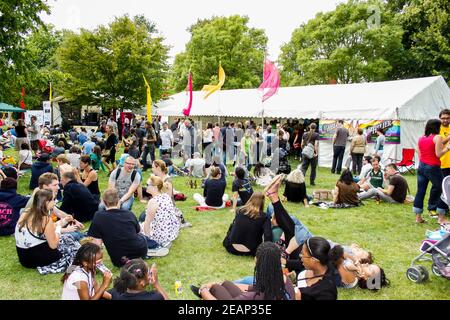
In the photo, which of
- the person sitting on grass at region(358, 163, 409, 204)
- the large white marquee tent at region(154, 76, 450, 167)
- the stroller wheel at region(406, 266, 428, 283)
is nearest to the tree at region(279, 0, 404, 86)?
the large white marquee tent at region(154, 76, 450, 167)

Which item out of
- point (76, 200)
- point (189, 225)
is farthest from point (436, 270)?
point (76, 200)

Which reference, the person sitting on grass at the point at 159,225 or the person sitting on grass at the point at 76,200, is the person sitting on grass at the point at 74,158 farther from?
the person sitting on grass at the point at 159,225

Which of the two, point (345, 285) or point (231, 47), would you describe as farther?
point (231, 47)

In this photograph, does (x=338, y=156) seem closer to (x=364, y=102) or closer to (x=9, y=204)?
(x=364, y=102)

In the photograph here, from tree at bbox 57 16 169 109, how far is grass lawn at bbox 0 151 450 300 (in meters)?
19.8

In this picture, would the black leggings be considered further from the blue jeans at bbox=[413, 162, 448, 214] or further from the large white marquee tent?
the large white marquee tent

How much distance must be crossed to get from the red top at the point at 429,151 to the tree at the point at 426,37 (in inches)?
933

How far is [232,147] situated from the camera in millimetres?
15781

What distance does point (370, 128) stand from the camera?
598 inches

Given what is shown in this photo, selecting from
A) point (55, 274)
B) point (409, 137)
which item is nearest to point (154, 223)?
point (55, 274)

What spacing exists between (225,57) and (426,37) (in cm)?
1905

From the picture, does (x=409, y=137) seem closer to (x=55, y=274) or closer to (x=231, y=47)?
(x=55, y=274)
